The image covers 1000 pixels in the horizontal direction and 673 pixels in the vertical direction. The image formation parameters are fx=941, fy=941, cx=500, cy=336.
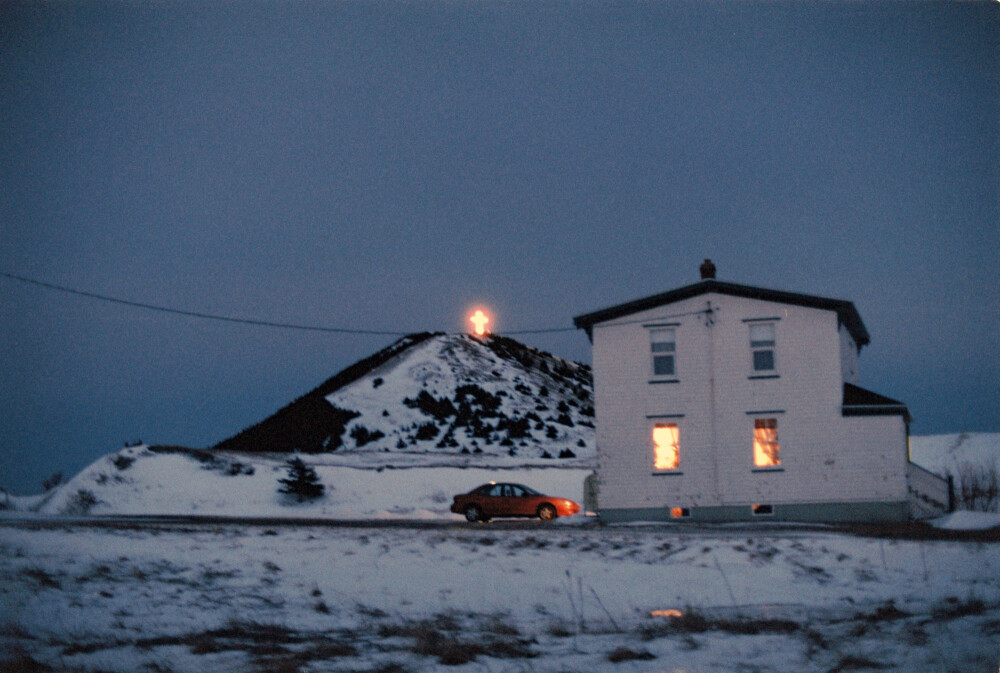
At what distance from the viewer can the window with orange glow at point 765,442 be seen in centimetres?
3194

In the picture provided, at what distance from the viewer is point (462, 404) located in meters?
78.9

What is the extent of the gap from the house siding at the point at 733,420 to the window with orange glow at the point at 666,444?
1.41 feet

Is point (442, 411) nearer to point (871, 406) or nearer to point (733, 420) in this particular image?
point (733, 420)

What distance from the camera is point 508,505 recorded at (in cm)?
3400

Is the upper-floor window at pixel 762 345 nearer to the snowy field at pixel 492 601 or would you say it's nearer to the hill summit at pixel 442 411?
the snowy field at pixel 492 601

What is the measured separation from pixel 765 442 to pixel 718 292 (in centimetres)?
539

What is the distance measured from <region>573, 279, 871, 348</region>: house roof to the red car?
6.18 m

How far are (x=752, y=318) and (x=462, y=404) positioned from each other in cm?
4835

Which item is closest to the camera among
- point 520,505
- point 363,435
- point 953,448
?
point 520,505

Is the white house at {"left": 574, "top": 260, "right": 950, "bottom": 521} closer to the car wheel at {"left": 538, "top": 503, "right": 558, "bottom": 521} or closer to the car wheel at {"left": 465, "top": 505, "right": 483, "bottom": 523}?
the car wheel at {"left": 538, "top": 503, "right": 558, "bottom": 521}

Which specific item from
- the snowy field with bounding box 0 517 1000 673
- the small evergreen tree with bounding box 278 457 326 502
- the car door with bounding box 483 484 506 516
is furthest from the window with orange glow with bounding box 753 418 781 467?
the small evergreen tree with bounding box 278 457 326 502

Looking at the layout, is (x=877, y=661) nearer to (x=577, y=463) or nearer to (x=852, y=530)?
(x=852, y=530)

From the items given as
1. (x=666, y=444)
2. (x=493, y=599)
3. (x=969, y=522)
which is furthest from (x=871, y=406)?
(x=493, y=599)

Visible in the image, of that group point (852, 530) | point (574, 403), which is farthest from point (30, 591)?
point (574, 403)
